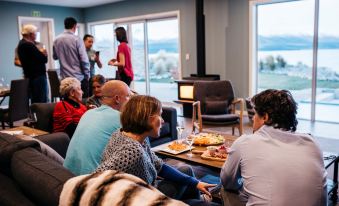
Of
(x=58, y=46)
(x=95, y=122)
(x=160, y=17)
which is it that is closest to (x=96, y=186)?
(x=95, y=122)

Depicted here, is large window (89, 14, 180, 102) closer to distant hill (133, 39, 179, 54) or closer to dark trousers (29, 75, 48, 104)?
distant hill (133, 39, 179, 54)

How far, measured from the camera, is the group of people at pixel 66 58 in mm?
4195

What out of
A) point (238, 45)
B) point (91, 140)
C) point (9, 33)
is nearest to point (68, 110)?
point (91, 140)

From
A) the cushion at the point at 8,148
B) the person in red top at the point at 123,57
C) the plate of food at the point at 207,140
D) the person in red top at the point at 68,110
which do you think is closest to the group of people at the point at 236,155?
the cushion at the point at 8,148

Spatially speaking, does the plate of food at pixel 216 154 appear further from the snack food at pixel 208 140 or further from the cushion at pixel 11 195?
the cushion at pixel 11 195

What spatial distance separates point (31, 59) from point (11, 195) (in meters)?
3.58

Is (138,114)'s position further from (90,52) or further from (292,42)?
(292,42)

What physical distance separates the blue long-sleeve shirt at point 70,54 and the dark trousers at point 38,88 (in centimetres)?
73

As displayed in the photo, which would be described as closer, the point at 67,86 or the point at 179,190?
the point at 179,190

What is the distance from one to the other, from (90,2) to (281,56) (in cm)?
489

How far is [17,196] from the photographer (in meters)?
1.37

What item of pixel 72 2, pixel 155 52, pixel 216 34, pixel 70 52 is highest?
pixel 72 2

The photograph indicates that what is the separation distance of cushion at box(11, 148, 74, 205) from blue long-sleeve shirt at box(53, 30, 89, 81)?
2779 mm

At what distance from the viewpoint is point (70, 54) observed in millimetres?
4199
